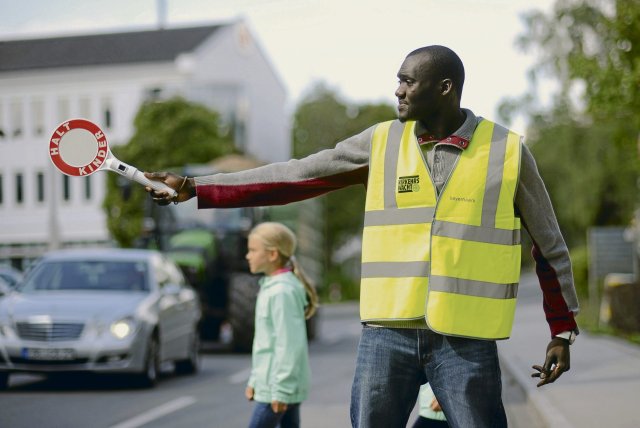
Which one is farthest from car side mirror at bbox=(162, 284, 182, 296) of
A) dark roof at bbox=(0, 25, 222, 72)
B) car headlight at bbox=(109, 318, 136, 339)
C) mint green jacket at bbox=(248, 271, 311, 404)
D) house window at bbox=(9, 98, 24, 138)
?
dark roof at bbox=(0, 25, 222, 72)

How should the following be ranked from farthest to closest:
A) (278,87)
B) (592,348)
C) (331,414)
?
1. (278,87)
2. (592,348)
3. (331,414)

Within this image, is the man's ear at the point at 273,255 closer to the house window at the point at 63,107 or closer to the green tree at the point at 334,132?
the house window at the point at 63,107

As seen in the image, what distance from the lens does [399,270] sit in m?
4.05

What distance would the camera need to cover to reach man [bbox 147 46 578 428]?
4.01m

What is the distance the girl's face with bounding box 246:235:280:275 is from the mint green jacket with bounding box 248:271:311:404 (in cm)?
8

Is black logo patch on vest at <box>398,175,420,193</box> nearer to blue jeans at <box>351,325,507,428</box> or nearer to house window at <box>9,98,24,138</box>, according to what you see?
blue jeans at <box>351,325,507,428</box>

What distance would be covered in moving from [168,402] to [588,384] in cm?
418

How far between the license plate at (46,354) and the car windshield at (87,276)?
1347 mm

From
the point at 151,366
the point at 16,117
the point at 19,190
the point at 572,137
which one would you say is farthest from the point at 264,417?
the point at 19,190

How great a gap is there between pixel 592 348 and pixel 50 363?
884 cm

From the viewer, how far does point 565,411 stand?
9984 millimetres

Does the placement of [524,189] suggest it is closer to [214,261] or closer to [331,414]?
[331,414]

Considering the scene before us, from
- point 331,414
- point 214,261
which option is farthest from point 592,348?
point 331,414

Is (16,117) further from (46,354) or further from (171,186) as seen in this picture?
(171,186)
